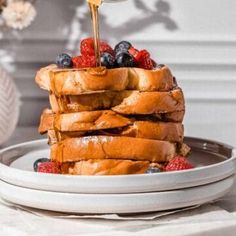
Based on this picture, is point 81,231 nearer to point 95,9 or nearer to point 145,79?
point 145,79

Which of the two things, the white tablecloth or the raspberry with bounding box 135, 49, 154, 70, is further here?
the raspberry with bounding box 135, 49, 154, 70

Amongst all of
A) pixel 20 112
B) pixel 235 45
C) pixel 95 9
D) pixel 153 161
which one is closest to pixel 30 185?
pixel 153 161

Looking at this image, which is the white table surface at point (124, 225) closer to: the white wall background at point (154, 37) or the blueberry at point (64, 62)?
the blueberry at point (64, 62)

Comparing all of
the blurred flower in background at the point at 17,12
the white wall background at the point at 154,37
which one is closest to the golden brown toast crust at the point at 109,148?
the blurred flower in background at the point at 17,12

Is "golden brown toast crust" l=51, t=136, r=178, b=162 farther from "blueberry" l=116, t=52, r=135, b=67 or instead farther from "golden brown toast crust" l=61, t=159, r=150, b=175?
"blueberry" l=116, t=52, r=135, b=67

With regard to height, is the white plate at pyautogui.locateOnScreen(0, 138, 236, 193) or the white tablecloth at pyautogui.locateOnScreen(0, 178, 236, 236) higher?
the white plate at pyautogui.locateOnScreen(0, 138, 236, 193)

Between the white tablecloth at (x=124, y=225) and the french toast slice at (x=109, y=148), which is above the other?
the french toast slice at (x=109, y=148)


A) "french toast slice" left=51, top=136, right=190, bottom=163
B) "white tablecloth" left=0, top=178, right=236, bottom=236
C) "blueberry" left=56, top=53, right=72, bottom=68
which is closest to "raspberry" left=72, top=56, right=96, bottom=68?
"blueberry" left=56, top=53, right=72, bottom=68
